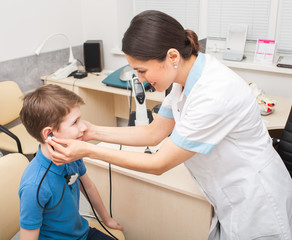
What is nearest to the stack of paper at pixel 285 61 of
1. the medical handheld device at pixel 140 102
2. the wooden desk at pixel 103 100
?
the wooden desk at pixel 103 100

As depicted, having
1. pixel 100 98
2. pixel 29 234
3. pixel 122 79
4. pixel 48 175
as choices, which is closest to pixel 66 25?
pixel 100 98

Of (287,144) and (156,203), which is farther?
(287,144)

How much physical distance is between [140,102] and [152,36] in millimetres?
572

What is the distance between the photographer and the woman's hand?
972 millimetres

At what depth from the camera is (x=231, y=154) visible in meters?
0.99

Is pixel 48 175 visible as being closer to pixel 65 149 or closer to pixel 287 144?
pixel 65 149

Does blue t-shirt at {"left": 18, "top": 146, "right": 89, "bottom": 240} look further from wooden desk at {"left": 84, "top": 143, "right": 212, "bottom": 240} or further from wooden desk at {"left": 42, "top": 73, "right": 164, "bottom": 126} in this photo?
wooden desk at {"left": 42, "top": 73, "right": 164, "bottom": 126}

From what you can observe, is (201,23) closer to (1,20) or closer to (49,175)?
(1,20)

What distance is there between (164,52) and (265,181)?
563mm

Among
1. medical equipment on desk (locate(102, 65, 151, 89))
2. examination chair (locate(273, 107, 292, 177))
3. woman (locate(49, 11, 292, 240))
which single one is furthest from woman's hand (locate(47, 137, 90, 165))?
medical equipment on desk (locate(102, 65, 151, 89))

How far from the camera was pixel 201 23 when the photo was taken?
2752 mm

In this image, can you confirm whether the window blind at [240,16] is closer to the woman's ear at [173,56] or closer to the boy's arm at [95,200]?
the woman's ear at [173,56]

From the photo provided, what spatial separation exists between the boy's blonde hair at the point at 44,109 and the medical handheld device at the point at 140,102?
43cm

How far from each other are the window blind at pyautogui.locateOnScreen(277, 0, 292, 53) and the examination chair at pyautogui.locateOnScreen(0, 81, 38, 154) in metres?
2.13
